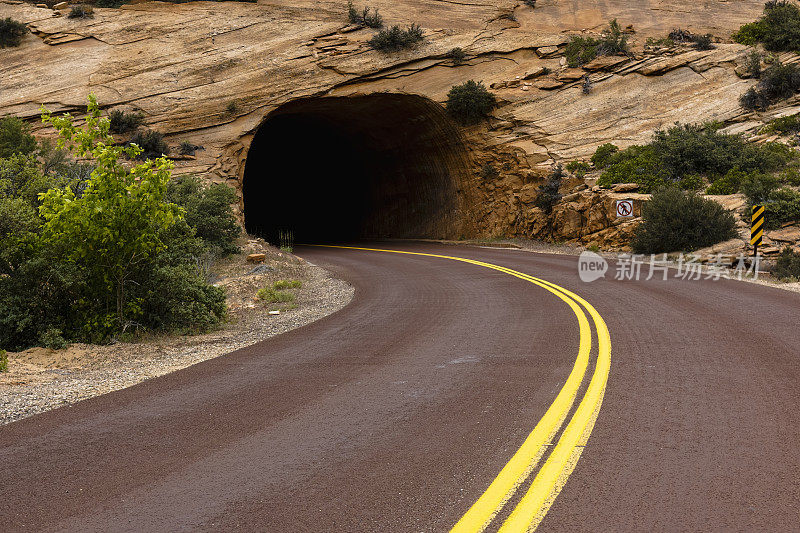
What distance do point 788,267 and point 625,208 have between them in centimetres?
866

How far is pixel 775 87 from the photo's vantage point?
88.6ft

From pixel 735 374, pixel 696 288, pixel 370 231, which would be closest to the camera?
pixel 735 374

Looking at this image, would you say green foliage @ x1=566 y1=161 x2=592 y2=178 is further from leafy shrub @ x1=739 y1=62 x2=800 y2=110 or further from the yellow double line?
the yellow double line

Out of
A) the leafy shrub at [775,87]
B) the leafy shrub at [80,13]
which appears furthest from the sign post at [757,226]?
the leafy shrub at [80,13]

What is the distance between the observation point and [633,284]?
13.7m

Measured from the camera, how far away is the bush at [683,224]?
19531mm

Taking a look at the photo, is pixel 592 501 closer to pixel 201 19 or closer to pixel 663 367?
pixel 663 367

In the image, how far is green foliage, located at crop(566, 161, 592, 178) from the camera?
89.6ft

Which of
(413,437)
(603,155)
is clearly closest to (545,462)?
(413,437)

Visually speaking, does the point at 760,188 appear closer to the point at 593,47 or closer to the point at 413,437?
the point at 593,47

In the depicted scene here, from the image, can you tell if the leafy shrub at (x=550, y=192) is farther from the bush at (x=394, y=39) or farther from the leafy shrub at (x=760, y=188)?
the bush at (x=394, y=39)

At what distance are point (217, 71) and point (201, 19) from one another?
11.2ft

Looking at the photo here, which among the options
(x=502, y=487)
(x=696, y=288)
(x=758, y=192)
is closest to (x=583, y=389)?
(x=502, y=487)

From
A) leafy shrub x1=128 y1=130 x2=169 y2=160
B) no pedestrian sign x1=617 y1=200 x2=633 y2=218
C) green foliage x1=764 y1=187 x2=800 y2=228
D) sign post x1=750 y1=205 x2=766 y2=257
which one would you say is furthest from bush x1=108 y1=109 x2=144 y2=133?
green foliage x1=764 y1=187 x2=800 y2=228
